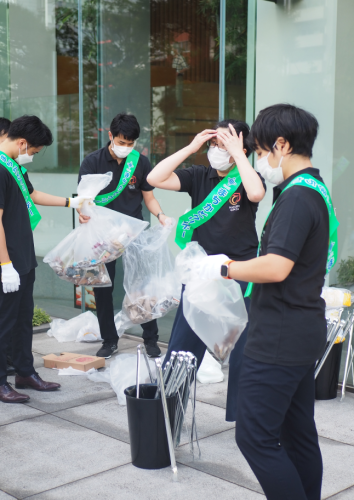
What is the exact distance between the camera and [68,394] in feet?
13.8

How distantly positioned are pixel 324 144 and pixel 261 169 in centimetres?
249

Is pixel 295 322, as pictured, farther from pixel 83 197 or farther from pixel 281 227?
pixel 83 197

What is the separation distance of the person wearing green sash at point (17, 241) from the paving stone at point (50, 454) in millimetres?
493

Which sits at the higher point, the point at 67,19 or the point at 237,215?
the point at 67,19

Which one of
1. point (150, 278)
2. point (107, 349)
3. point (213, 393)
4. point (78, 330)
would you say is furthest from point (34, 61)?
point (213, 393)

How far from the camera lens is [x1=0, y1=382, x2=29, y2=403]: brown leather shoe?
13.0 ft

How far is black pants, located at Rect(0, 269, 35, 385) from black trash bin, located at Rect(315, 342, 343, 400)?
2002mm

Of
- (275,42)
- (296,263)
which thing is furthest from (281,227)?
(275,42)

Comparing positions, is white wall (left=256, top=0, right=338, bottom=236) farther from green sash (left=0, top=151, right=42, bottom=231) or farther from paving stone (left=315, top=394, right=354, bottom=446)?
green sash (left=0, top=151, right=42, bottom=231)

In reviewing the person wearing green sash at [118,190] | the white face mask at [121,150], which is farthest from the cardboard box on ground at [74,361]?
the white face mask at [121,150]

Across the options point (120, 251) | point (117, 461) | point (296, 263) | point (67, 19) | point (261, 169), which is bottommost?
point (117, 461)

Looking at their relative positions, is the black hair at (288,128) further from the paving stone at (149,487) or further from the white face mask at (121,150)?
the white face mask at (121,150)

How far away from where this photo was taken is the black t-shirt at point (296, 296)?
6.26ft

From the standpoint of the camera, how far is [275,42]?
468 centimetres
